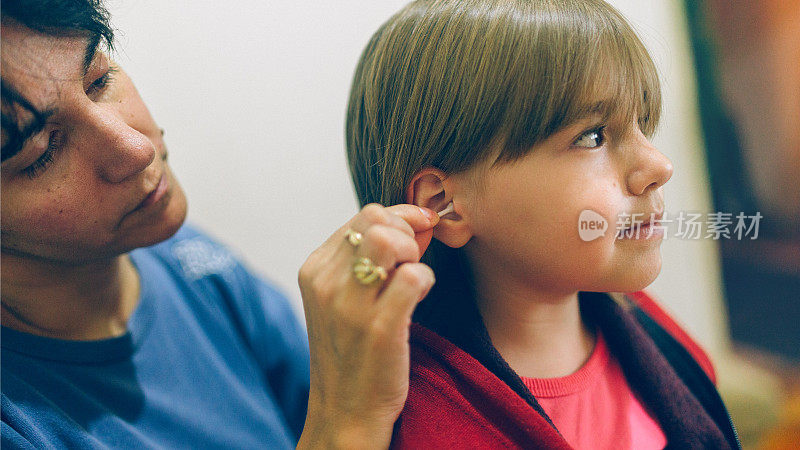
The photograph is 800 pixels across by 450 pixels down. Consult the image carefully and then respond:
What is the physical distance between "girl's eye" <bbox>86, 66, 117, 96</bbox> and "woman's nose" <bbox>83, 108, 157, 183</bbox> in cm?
4

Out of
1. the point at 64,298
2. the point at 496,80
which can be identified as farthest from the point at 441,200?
the point at 64,298

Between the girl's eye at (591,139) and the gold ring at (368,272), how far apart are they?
24 cm

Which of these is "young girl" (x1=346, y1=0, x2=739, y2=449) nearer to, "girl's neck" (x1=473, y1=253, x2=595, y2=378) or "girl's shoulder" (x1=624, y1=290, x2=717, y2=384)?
"girl's neck" (x1=473, y1=253, x2=595, y2=378)

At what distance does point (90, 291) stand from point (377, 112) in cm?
45

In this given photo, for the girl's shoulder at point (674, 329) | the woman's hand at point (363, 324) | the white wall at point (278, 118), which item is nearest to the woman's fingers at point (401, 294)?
the woman's hand at point (363, 324)

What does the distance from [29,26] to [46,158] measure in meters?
0.13

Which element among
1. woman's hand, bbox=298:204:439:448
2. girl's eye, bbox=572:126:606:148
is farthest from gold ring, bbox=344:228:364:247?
girl's eye, bbox=572:126:606:148

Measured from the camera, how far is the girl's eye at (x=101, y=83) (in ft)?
1.92

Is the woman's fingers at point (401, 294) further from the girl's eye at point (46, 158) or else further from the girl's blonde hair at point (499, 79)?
the girl's eye at point (46, 158)

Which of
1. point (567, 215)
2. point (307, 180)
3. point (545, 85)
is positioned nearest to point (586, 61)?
point (545, 85)

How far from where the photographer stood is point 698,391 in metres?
0.70

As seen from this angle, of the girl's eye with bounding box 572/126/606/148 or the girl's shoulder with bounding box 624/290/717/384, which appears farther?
the girl's shoulder with bounding box 624/290/717/384

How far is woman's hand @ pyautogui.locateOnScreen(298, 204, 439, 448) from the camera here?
0.44 meters

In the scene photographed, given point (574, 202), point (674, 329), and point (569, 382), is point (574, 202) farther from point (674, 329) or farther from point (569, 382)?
point (674, 329)
